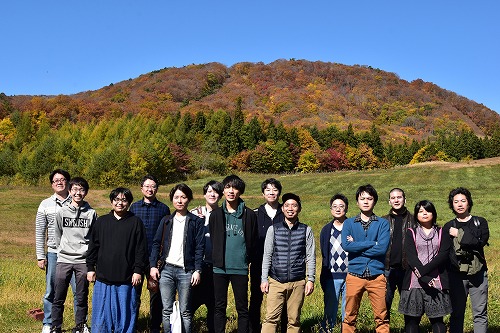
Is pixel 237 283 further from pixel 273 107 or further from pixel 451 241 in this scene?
pixel 273 107

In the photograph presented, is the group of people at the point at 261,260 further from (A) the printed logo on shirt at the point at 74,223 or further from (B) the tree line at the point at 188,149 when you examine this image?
(B) the tree line at the point at 188,149

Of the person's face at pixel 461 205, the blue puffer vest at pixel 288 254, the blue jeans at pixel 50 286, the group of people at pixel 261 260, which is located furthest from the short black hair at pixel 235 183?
the person's face at pixel 461 205

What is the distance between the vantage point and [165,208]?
20.2 ft

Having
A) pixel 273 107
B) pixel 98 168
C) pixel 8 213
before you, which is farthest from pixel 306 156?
pixel 273 107

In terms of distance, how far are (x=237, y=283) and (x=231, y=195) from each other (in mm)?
1041

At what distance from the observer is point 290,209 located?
5203 mm

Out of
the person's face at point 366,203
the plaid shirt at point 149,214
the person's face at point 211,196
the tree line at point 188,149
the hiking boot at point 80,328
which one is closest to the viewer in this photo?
the person's face at point 366,203

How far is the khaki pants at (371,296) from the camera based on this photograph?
5004 millimetres

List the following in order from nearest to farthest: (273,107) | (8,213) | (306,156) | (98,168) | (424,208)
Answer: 1. (424,208)
2. (8,213)
3. (98,168)
4. (306,156)
5. (273,107)

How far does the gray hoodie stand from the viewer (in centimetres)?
556

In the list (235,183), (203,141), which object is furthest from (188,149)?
(235,183)

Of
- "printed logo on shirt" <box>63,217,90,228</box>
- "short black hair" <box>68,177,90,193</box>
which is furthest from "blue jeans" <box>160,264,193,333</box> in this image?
"short black hair" <box>68,177,90,193</box>

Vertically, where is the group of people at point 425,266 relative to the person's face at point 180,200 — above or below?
below

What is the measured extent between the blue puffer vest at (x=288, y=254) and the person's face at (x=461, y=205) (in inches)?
69.5
